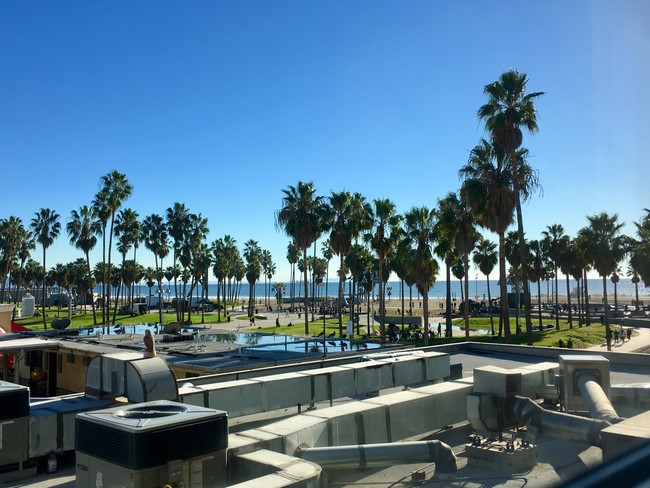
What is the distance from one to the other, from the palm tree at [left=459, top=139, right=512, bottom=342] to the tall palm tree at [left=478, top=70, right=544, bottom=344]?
95 centimetres

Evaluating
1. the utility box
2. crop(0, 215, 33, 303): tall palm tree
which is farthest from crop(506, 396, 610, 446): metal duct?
crop(0, 215, 33, 303): tall palm tree

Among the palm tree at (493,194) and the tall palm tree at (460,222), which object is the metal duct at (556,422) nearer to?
the palm tree at (493,194)

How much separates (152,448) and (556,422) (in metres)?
6.06

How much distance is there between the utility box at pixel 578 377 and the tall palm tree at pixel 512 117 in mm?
20712

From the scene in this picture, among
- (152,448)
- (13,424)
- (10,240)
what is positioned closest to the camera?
(152,448)

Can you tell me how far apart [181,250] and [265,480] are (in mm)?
69160

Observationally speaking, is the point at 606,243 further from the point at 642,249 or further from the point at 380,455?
the point at 380,455

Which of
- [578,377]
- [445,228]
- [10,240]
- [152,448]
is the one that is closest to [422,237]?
[445,228]

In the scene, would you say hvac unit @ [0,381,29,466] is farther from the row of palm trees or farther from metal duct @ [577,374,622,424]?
the row of palm trees

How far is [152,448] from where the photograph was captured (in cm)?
558

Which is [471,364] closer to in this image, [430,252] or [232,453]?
[232,453]

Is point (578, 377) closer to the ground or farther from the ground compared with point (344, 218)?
closer to the ground

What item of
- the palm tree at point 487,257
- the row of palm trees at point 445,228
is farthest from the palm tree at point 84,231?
the palm tree at point 487,257

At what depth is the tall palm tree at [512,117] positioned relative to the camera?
1212 inches
